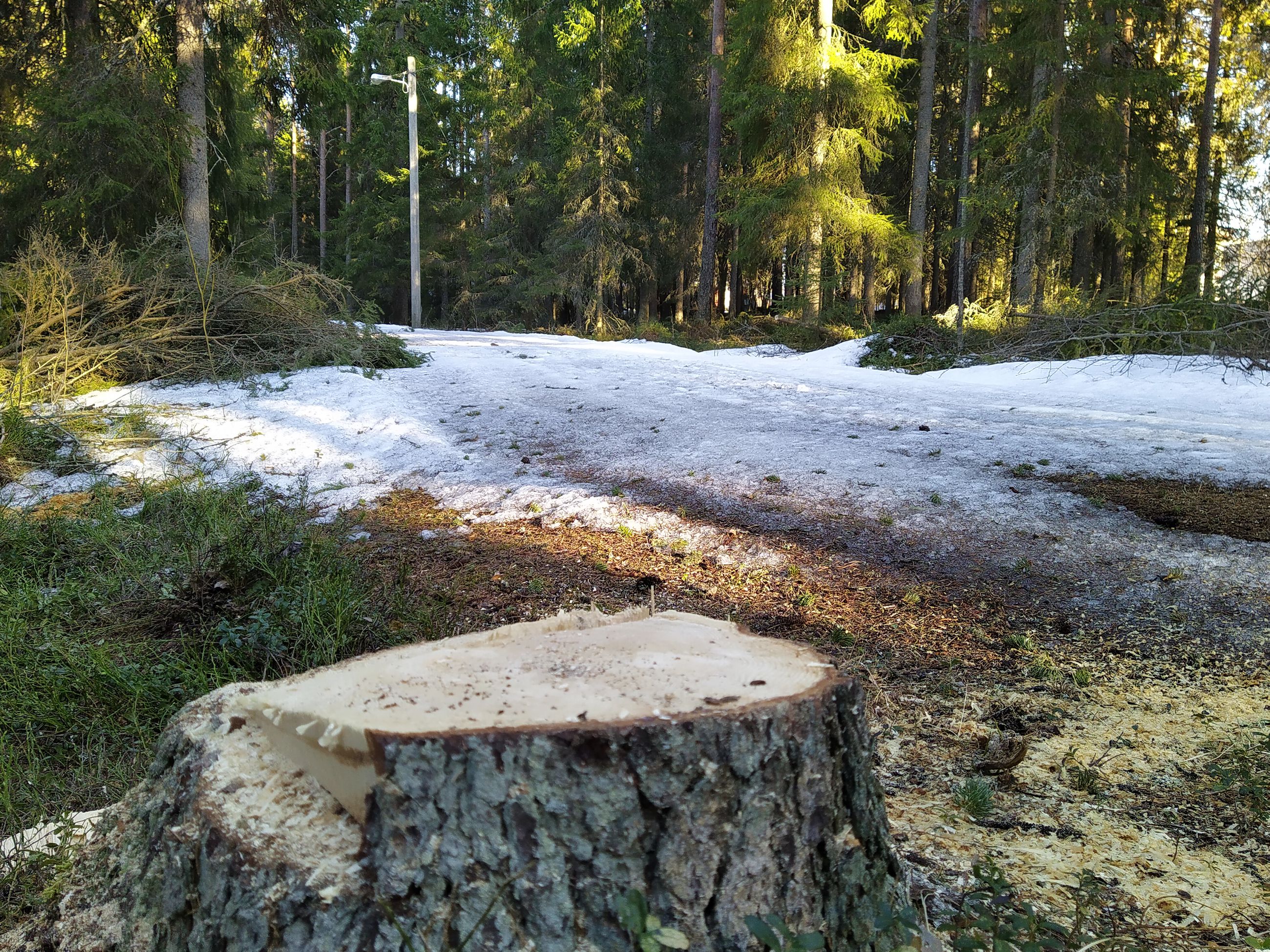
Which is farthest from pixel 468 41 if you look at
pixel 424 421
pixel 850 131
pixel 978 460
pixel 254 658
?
pixel 254 658

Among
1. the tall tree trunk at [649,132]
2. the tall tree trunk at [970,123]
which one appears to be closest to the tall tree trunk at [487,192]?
the tall tree trunk at [649,132]

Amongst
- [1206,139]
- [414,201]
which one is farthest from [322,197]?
[1206,139]

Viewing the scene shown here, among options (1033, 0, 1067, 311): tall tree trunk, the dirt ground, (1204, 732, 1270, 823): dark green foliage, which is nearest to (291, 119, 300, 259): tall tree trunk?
(1033, 0, 1067, 311): tall tree trunk

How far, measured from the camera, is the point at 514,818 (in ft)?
4.68

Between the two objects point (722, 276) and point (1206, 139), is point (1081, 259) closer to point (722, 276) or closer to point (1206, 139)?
point (1206, 139)

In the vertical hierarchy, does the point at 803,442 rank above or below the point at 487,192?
below

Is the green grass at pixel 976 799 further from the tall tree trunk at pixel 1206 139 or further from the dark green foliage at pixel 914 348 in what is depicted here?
the tall tree trunk at pixel 1206 139

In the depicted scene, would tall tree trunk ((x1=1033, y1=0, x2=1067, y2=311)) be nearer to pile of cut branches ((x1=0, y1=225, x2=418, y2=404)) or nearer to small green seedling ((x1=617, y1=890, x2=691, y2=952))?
pile of cut branches ((x1=0, y1=225, x2=418, y2=404))

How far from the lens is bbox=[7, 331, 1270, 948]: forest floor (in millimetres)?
2311

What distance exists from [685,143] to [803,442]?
23513 mm

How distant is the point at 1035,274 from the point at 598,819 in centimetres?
1704

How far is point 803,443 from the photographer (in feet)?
22.4

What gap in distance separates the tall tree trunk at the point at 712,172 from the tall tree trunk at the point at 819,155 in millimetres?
4793

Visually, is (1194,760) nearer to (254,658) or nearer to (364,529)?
(254,658)
